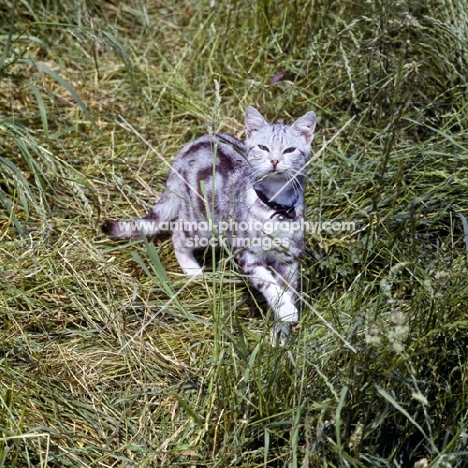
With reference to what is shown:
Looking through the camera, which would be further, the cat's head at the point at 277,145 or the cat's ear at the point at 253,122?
the cat's ear at the point at 253,122

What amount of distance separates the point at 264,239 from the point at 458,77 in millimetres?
1349

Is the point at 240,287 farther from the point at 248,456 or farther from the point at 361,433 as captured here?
the point at 361,433

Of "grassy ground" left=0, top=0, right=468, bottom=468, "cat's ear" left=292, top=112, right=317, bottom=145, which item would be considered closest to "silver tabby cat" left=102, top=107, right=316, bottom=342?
"cat's ear" left=292, top=112, right=317, bottom=145

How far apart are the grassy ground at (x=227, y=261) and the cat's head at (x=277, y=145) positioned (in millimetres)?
144

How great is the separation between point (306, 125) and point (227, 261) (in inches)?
36.2

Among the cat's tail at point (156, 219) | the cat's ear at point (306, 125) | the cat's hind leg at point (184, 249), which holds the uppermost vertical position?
the cat's ear at point (306, 125)

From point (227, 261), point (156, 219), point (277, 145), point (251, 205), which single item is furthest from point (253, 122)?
point (227, 261)

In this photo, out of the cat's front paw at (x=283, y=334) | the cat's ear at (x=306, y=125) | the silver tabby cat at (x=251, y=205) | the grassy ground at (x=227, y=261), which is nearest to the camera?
the grassy ground at (x=227, y=261)

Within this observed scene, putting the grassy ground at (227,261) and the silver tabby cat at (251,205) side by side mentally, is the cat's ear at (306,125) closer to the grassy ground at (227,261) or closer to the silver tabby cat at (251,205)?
the silver tabby cat at (251,205)

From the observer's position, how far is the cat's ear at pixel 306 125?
136 inches

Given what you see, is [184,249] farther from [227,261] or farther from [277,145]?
[227,261]

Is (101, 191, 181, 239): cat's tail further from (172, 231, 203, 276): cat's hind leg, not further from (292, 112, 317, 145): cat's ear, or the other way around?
(292, 112, 317, 145): cat's ear

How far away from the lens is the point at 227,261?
9.33 feet

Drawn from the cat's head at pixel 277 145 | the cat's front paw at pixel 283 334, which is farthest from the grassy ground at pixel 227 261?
the cat's head at pixel 277 145
